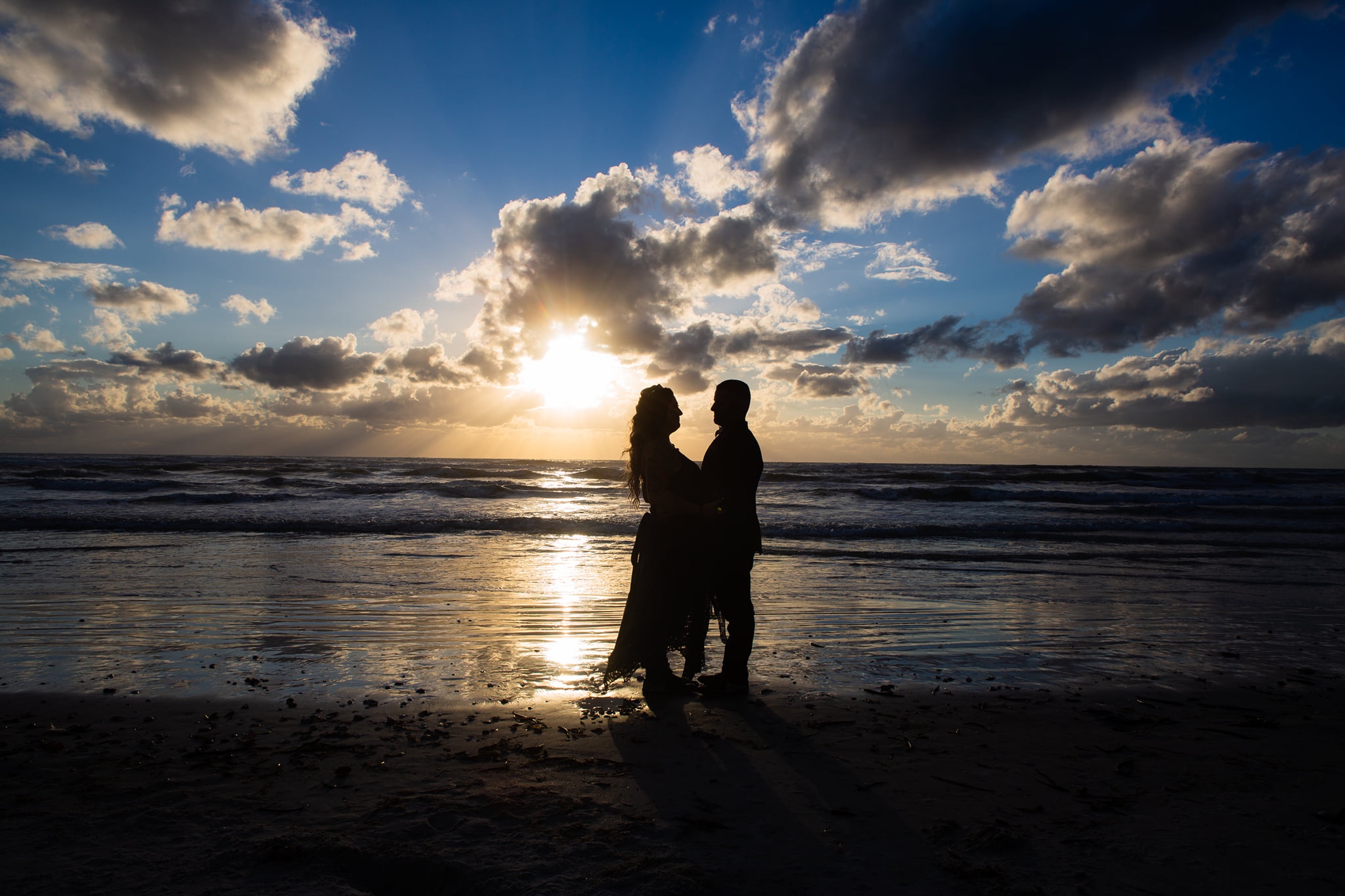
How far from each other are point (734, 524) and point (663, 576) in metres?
0.64

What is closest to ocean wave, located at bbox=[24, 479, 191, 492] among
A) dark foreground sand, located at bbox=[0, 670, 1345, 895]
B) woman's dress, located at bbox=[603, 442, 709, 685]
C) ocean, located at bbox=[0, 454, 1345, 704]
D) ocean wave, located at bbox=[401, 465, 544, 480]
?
ocean, located at bbox=[0, 454, 1345, 704]

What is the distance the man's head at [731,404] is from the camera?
4.60 m

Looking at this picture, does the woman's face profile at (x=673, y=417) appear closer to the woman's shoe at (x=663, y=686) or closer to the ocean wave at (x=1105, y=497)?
the woman's shoe at (x=663, y=686)

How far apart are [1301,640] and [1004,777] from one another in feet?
17.7

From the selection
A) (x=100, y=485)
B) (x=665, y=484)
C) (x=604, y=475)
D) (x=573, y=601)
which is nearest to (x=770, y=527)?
(x=573, y=601)

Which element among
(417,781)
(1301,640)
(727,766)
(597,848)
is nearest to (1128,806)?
(727,766)

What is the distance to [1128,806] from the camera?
9.47 ft

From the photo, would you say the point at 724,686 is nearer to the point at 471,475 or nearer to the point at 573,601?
the point at 573,601

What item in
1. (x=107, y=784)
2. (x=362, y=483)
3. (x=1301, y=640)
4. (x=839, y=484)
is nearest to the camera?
(x=107, y=784)

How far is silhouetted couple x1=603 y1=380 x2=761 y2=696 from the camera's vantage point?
453cm

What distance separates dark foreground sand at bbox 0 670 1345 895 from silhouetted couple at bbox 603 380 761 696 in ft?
1.22

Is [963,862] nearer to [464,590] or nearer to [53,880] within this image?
[53,880]

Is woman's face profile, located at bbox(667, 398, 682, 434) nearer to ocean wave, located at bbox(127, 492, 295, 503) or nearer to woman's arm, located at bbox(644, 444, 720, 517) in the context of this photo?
woman's arm, located at bbox(644, 444, 720, 517)

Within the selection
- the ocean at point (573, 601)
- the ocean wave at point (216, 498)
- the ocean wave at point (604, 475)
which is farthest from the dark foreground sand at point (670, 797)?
the ocean wave at point (604, 475)
